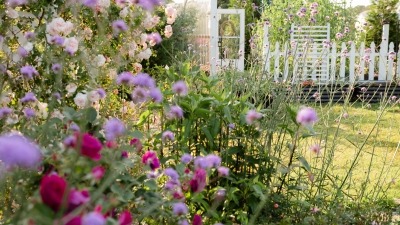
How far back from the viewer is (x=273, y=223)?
274cm

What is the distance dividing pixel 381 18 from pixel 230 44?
484 cm

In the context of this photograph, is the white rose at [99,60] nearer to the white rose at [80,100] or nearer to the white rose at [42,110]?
the white rose at [80,100]

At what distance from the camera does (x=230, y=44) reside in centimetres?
749

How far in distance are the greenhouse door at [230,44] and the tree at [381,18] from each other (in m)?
2.57

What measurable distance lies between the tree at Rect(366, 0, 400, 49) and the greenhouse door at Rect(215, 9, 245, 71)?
257 centimetres

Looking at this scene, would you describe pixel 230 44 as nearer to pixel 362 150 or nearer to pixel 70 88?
pixel 362 150

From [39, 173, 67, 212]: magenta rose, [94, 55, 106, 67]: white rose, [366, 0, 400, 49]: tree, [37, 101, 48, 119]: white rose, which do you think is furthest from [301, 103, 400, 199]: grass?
[366, 0, 400, 49]: tree

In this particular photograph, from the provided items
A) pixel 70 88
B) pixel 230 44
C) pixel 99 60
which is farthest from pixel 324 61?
pixel 230 44

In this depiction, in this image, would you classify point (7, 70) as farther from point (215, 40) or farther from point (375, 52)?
point (375, 52)

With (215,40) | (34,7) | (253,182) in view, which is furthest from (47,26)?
(215,40)

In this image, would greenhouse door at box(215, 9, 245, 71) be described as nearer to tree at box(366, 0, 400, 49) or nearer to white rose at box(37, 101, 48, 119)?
white rose at box(37, 101, 48, 119)

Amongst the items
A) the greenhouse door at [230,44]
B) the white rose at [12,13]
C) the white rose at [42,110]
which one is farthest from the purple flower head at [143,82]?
the greenhouse door at [230,44]

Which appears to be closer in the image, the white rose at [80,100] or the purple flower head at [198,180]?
the purple flower head at [198,180]

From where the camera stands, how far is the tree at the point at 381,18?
11386 millimetres
